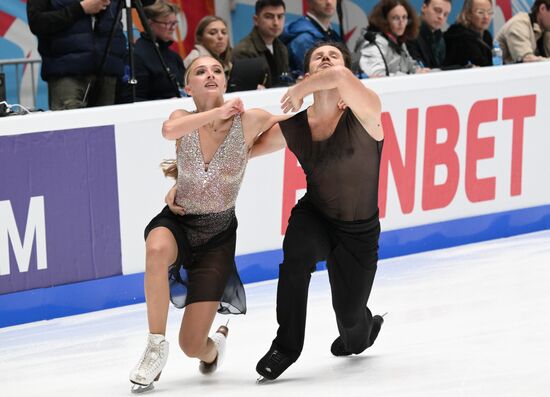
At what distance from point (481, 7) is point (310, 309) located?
3437mm

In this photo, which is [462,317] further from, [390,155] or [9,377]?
[9,377]

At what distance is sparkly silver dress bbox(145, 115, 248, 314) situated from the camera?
4758 millimetres

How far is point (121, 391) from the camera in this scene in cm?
476

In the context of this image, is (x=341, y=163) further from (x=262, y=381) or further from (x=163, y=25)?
(x=163, y=25)

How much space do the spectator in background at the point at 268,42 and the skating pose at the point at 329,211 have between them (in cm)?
285

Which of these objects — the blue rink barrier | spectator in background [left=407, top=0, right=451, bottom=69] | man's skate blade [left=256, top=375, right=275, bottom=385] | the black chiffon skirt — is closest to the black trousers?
man's skate blade [left=256, top=375, right=275, bottom=385]

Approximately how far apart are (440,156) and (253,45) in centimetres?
139

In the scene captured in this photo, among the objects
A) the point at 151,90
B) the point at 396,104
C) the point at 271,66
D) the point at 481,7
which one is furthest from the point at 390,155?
the point at 481,7

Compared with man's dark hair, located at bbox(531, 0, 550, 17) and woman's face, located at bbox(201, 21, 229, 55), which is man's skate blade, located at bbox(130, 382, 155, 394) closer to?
woman's face, located at bbox(201, 21, 229, 55)

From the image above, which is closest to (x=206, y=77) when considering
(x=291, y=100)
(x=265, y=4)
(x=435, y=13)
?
(x=291, y=100)

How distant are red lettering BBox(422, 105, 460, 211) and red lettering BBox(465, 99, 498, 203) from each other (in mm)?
100

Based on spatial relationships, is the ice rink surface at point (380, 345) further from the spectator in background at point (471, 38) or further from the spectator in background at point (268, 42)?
the spectator in background at point (471, 38)

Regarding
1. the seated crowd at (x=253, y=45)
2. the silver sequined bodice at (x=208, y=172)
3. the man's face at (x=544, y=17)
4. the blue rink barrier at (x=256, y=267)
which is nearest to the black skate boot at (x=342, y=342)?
the silver sequined bodice at (x=208, y=172)

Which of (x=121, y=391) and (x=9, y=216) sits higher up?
(x=9, y=216)
